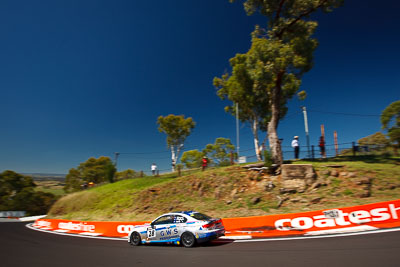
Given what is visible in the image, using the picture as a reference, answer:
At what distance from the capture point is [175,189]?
71.8 ft

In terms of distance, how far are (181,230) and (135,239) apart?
3.00 metres

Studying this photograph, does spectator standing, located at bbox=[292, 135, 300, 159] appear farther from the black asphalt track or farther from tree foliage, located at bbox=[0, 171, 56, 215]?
tree foliage, located at bbox=[0, 171, 56, 215]

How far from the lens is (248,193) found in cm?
1769

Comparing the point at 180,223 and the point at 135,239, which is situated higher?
the point at 180,223

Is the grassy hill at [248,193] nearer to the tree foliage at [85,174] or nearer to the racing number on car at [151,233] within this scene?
the racing number on car at [151,233]

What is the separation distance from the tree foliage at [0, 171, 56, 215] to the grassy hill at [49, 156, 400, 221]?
84.8 ft

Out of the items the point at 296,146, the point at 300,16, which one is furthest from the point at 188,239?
the point at 300,16

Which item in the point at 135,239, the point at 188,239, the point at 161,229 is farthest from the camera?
the point at 135,239

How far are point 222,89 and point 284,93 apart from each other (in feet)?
28.5

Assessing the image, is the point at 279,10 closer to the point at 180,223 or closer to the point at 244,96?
the point at 244,96

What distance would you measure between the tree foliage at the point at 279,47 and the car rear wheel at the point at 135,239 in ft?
39.1

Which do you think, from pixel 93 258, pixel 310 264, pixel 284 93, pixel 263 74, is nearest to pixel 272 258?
pixel 310 264

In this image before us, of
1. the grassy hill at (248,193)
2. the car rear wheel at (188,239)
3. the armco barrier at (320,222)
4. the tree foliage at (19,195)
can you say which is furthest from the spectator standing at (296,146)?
the tree foliage at (19,195)

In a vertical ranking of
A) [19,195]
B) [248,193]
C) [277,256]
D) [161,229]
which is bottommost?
[277,256]
